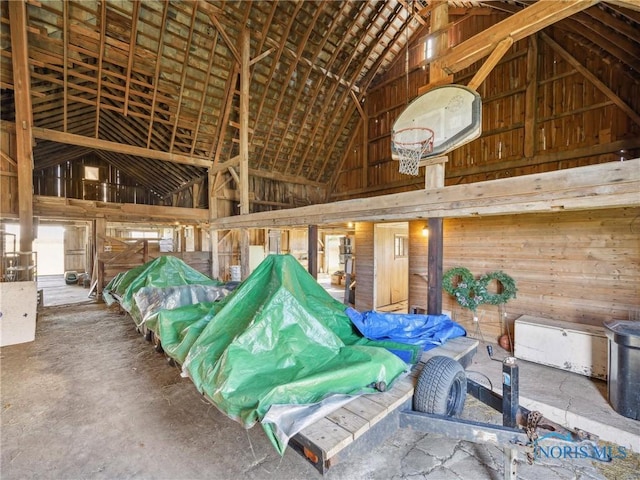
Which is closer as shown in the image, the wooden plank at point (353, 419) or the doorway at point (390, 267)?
the wooden plank at point (353, 419)

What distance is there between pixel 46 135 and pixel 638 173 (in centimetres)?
1082

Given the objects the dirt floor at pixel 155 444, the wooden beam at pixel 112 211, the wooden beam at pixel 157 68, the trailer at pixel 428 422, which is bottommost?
the dirt floor at pixel 155 444

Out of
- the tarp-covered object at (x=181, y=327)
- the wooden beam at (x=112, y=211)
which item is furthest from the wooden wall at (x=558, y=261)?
the wooden beam at (x=112, y=211)

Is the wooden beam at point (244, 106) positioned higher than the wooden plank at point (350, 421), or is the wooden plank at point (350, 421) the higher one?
the wooden beam at point (244, 106)

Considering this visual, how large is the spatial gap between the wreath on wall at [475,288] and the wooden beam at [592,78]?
135 inches

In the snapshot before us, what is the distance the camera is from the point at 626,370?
3084mm

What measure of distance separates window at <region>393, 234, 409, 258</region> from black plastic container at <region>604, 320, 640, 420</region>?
599 cm

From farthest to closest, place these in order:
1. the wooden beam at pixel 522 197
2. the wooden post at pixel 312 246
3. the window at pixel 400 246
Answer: the window at pixel 400 246 < the wooden post at pixel 312 246 < the wooden beam at pixel 522 197

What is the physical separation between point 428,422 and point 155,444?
7.77 ft

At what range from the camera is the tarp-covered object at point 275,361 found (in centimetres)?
195

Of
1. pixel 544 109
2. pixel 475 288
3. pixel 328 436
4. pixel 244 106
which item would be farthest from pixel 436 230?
pixel 244 106

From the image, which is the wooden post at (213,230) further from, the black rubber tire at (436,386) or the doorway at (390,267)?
the black rubber tire at (436,386)

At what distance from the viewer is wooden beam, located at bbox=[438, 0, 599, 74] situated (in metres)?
3.29

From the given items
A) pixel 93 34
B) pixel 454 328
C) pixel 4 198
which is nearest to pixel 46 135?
pixel 4 198
